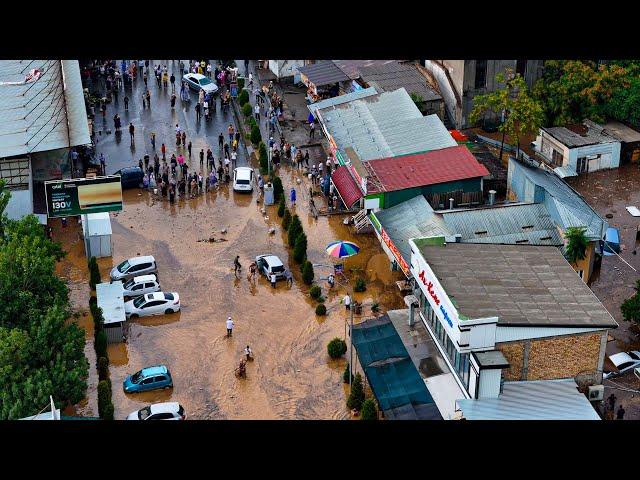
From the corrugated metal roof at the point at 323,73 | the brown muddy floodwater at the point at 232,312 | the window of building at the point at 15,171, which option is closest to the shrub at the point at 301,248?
the brown muddy floodwater at the point at 232,312

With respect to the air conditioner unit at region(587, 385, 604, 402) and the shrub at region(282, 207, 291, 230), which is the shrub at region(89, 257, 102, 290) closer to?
the shrub at region(282, 207, 291, 230)

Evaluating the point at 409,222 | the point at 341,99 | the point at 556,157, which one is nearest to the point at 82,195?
the point at 409,222

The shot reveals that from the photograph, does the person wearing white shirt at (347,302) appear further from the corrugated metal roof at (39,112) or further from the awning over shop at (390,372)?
the corrugated metal roof at (39,112)

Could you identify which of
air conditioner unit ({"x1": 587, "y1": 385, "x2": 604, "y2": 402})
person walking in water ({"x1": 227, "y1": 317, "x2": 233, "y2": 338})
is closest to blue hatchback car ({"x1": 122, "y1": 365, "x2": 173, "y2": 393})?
person walking in water ({"x1": 227, "y1": 317, "x2": 233, "y2": 338})
